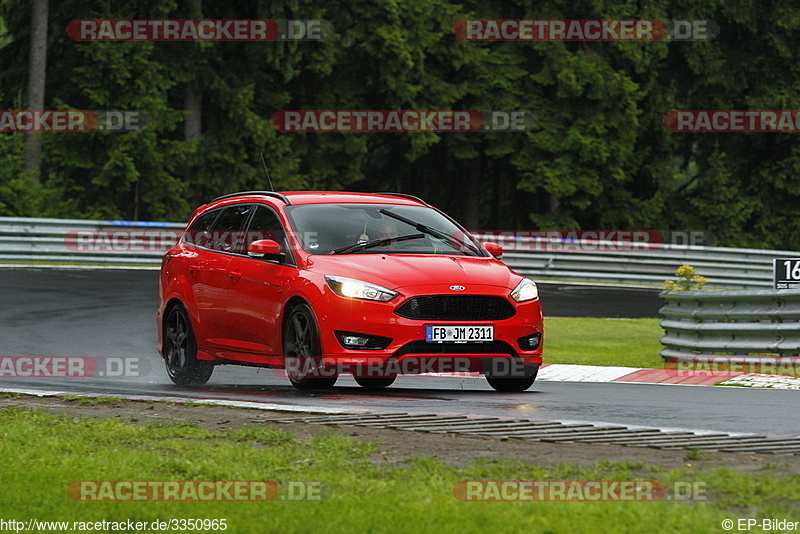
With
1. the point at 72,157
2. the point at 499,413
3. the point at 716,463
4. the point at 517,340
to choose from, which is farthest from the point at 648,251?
the point at 716,463

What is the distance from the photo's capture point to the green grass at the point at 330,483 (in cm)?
587

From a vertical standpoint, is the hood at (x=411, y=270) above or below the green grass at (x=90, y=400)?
above

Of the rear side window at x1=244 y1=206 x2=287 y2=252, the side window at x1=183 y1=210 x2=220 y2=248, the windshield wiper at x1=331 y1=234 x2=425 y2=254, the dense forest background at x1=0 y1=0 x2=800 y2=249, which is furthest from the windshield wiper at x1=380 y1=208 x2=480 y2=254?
the dense forest background at x1=0 y1=0 x2=800 y2=249

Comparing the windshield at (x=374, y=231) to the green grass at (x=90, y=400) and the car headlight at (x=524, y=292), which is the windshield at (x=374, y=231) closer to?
the car headlight at (x=524, y=292)

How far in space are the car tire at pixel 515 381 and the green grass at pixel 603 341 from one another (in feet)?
15.5

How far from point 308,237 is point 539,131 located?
103 feet

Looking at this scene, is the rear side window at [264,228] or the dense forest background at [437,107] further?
the dense forest background at [437,107]

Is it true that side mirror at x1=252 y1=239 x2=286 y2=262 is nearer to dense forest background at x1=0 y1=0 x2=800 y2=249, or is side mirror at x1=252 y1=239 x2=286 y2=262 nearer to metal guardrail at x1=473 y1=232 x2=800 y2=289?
metal guardrail at x1=473 y1=232 x2=800 y2=289

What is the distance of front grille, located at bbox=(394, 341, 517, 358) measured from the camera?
11227 millimetres

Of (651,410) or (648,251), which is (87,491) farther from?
(648,251)

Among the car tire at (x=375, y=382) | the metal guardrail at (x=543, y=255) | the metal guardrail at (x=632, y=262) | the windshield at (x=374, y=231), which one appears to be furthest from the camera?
the metal guardrail at (x=632, y=262)

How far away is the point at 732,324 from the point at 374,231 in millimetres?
5244

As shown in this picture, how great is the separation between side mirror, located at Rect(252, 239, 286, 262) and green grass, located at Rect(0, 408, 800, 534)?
317cm

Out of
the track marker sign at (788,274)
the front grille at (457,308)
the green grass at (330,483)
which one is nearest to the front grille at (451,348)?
the front grille at (457,308)
